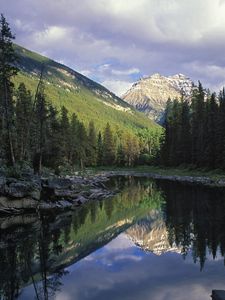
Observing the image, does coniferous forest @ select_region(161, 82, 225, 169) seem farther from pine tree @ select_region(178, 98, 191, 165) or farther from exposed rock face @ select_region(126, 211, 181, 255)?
exposed rock face @ select_region(126, 211, 181, 255)

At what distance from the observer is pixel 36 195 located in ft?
124

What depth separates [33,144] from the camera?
254 ft

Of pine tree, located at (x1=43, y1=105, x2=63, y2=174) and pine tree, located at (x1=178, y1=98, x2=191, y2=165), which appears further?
pine tree, located at (x1=178, y1=98, x2=191, y2=165)

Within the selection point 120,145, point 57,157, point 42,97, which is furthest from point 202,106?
point 120,145

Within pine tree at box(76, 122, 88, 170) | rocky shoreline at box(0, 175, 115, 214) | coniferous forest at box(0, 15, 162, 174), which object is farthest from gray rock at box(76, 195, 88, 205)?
pine tree at box(76, 122, 88, 170)

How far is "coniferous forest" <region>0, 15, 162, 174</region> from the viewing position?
4666 cm

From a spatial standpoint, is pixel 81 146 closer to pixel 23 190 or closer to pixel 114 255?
pixel 23 190

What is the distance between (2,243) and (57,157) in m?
53.0

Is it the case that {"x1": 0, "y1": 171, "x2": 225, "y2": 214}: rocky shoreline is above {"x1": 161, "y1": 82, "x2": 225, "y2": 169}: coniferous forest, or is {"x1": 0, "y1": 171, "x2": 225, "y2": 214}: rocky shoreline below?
below

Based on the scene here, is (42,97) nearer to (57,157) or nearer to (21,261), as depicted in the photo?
(57,157)

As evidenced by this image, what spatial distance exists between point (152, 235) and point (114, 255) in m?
5.23

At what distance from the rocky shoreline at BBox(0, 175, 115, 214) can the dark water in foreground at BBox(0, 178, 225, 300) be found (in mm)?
1916

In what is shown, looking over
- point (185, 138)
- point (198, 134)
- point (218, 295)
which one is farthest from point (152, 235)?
point (185, 138)

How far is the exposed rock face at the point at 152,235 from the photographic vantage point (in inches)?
989
